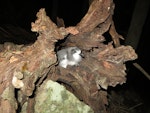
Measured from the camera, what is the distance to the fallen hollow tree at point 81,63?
0.95 m

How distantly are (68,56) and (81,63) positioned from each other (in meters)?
0.08

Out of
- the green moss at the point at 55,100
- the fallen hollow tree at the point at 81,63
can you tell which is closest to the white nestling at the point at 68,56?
the fallen hollow tree at the point at 81,63

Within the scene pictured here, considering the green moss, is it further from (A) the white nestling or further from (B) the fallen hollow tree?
(A) the white nestling

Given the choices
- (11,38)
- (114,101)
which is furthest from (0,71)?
(114,101)

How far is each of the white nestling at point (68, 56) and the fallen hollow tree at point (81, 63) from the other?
0.03 metres

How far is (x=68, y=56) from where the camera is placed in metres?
1.13

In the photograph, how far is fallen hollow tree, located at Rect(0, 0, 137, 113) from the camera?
946mm

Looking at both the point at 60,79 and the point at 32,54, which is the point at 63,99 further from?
the point at 32,54

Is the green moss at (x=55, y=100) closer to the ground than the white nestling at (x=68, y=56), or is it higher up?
closer to the ground

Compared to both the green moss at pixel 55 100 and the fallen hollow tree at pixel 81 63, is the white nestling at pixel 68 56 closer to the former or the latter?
the fallen hollow tree at pixel 81 63

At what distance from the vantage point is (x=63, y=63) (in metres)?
1.16

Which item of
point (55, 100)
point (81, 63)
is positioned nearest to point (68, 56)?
point (81, 63)

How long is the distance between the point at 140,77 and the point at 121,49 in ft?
6.47

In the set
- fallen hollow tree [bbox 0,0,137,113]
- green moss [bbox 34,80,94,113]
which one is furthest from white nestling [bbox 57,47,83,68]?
green moss [bbox 34,80,94,113]
